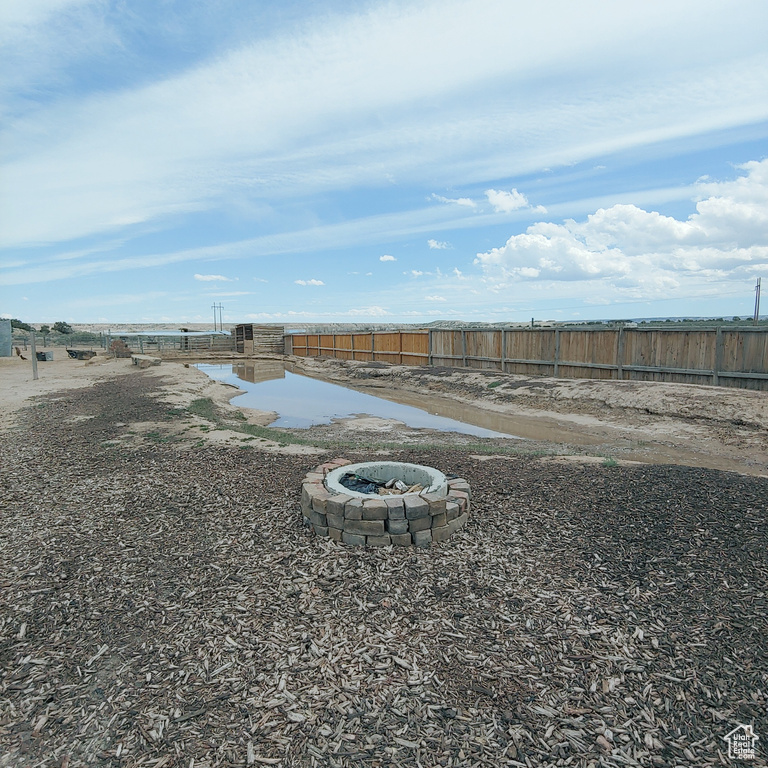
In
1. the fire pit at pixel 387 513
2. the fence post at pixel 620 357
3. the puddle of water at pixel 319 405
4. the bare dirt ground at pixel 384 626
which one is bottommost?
the puddle of water at pixel 319 405

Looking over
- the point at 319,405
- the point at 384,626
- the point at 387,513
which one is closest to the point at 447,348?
the point at 319,405

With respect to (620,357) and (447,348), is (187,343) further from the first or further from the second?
(620,357)

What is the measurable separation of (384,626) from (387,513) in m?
1.16

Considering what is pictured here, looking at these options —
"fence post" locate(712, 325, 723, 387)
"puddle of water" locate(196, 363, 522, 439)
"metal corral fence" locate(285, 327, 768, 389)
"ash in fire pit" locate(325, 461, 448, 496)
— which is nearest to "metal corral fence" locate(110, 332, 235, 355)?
"puddle of water" locate(196, 363, 522, 439)

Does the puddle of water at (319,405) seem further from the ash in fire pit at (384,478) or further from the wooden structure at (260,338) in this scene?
the wooden structure at (260,338)

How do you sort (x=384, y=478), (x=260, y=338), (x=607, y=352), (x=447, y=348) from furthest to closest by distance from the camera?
(x=260, y=338)
(x=447, y=348)
(x=607, y=352)
(x=384, y=478)

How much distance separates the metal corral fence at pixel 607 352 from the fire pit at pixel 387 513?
38.6 feet

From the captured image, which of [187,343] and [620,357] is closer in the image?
[620,357]

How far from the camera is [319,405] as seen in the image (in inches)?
690

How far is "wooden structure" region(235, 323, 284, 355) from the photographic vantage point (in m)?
41.9

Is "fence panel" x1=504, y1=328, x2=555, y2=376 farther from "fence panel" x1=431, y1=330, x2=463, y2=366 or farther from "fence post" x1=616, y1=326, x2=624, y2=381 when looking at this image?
"fence panel" x1=431, y1=330, x2=463, y2=366

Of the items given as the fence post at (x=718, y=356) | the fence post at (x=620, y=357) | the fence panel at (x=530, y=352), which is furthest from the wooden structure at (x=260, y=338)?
the fence post at (x=718, y=356)

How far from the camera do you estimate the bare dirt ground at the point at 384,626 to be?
264cm

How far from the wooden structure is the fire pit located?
38.3m
